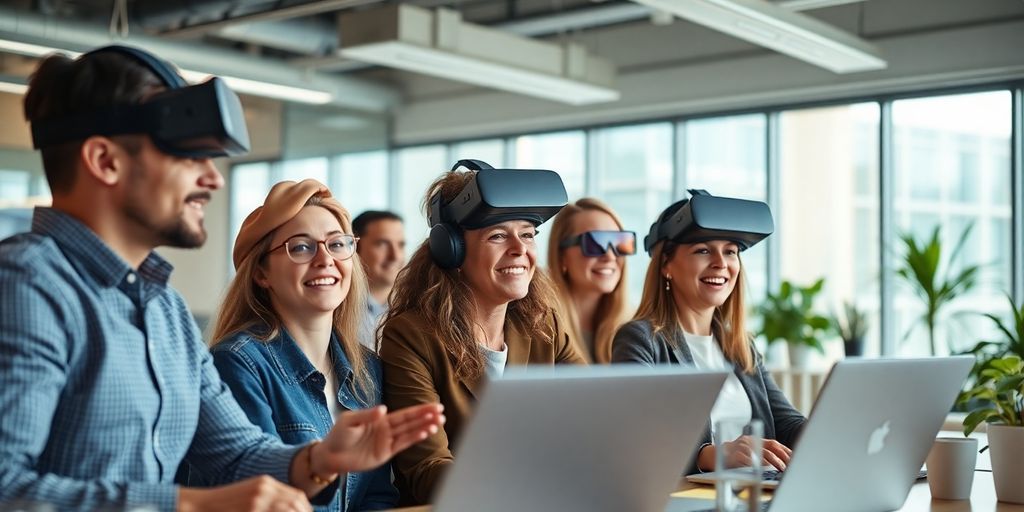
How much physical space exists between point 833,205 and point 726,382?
18.3 ft

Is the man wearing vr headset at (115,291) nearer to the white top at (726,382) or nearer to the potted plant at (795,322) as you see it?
the white top at (726,382)

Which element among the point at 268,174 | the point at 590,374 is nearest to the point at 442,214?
the point at 590,374

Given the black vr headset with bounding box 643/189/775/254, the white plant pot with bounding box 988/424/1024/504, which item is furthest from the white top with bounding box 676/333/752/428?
the white plant pot with bounding box 988/424/1024/504

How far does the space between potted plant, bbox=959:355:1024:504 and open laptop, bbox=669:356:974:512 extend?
0.27 m

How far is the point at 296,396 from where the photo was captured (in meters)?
2.54

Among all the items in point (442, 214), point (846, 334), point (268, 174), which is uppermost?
point (268, 174)

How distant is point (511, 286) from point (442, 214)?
0.25 meters

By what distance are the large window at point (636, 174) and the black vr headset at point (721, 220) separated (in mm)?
5075

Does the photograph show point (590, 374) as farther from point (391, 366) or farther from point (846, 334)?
point (846, 334)

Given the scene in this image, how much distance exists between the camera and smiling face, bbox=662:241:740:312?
3.34 meters

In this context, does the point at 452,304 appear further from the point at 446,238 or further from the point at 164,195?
the point at 164,195

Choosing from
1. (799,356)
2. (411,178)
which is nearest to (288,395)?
(799,356)

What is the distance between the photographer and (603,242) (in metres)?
4.57

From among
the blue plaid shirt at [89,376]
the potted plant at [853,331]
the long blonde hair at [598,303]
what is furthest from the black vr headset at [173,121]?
the potted plant at [853,331]
